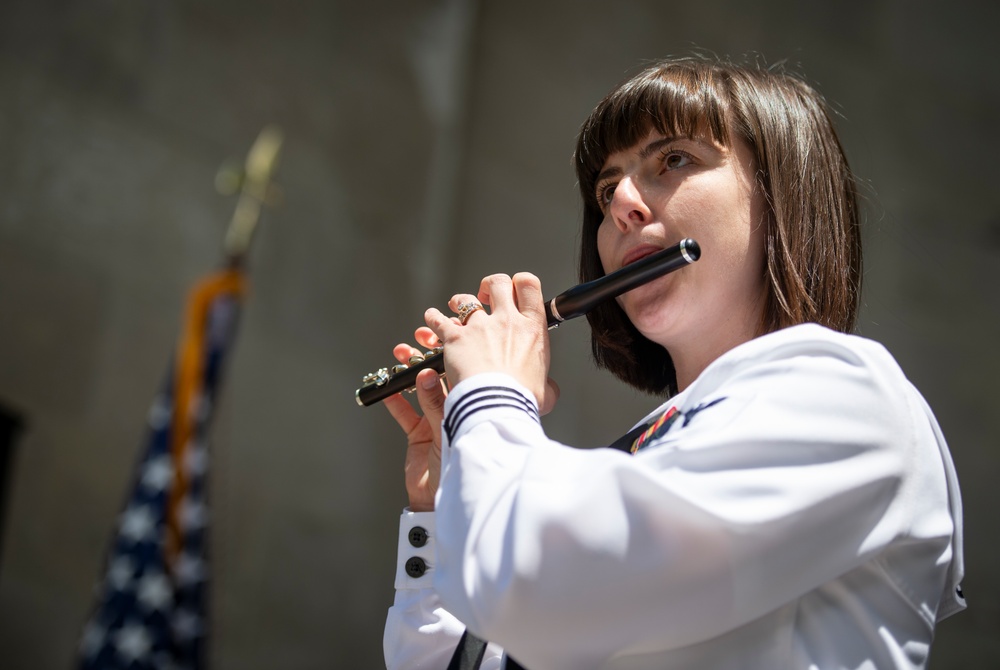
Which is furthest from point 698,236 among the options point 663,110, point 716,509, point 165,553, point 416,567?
point 165,553

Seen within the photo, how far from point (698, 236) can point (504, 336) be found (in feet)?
1.23

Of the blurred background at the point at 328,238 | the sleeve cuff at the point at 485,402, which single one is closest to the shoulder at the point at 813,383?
the sleeve cuff at the point at 485,402

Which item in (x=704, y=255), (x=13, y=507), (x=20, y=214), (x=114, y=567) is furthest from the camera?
(x=20, y=214)

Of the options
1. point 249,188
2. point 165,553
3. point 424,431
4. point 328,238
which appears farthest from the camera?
point 328,238

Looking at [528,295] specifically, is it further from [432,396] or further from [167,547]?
[167,547]

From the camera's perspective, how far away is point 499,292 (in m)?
1.44

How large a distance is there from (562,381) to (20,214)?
2859 millimetres

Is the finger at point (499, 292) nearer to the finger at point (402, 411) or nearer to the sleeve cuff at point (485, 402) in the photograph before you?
the sleeve cuff at point (485, 402)

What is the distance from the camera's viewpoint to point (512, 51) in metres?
6.48

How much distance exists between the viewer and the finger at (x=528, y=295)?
4.68 feet

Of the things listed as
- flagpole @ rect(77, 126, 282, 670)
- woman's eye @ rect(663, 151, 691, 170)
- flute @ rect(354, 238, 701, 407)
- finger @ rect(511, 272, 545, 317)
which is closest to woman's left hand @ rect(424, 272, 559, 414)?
finger @ rect(511, 272, 545, 317)

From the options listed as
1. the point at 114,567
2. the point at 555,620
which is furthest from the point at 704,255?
the point at 114,567

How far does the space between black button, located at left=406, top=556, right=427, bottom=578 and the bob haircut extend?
0.69 m

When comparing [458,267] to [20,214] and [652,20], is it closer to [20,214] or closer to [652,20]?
[652,20]
